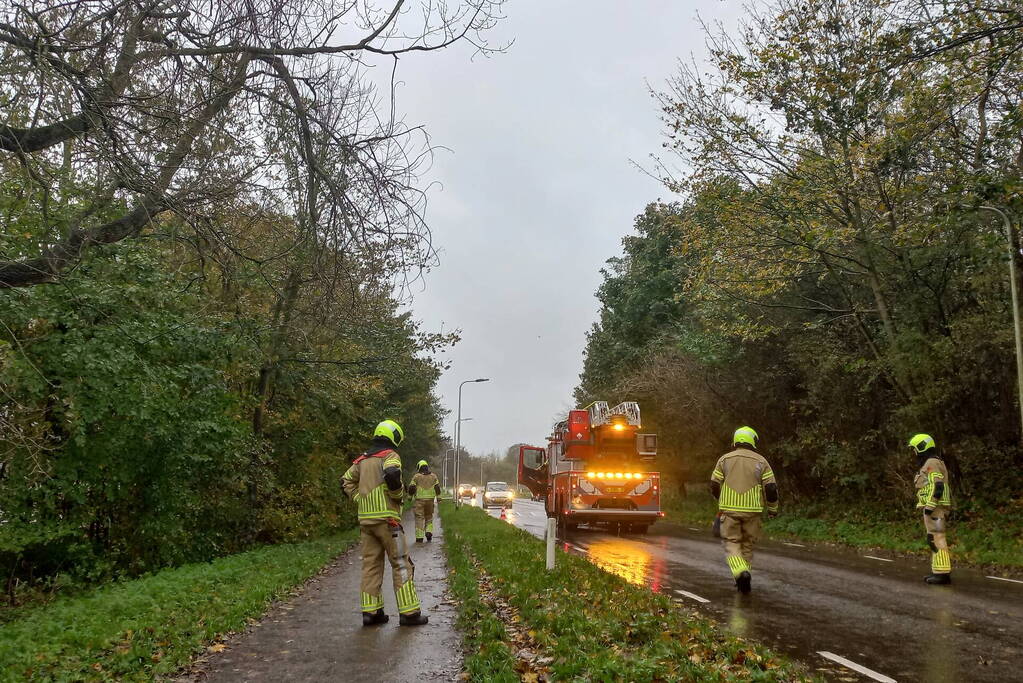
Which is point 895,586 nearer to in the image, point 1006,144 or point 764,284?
point 1006,144

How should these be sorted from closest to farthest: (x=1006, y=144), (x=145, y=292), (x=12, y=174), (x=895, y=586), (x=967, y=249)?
(x=12, y=174)
(x=895, y=586)
(x=145, y=292)
(x=1006, y=144)
(x=967, y=249)

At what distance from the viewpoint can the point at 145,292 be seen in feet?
41.6

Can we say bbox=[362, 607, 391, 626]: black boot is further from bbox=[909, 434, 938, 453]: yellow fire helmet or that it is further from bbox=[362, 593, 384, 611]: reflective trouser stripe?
bbox=[909, 434, 938, 453]: yellow fire helmet

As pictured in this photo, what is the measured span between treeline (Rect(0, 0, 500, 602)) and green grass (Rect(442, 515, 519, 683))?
3.23 meters

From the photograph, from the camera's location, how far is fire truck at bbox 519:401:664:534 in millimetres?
21109

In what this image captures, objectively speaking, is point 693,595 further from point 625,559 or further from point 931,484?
point 625,559

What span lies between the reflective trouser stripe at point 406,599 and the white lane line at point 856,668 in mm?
3857

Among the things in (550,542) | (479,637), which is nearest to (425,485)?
(550,542)

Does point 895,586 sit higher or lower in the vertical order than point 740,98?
lower

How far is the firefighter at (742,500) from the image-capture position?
34.3 ft

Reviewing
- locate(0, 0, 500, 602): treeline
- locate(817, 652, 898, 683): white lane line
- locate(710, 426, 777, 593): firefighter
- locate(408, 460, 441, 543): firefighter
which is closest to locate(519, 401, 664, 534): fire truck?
locate(408, 460, 441, 543): firefighter

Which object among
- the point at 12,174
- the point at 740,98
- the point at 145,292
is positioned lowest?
the point at 12,174

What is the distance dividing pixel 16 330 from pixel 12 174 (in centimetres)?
687

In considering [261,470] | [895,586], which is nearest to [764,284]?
[895,586]
